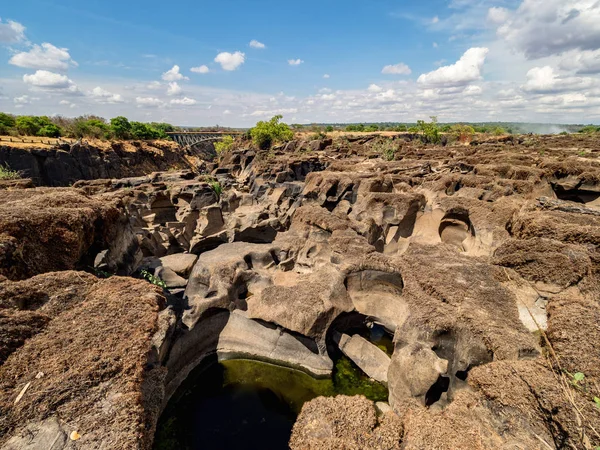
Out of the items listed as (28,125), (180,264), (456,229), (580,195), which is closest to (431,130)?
(580,195)

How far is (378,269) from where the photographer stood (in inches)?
426

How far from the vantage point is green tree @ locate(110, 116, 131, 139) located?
71.0m

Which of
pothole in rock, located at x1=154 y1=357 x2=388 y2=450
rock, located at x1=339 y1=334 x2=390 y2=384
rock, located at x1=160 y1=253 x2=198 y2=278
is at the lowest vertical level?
pothole in rock, located at x1=154 y1=357 x2=388 y2=450

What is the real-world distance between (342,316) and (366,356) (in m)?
1.55

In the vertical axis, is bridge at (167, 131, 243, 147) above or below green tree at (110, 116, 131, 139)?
below

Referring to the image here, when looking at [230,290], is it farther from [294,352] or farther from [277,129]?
[277,129]

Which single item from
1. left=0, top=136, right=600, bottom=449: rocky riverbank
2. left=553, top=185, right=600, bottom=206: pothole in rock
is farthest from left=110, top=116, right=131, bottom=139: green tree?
left=553, top=185, right=600, bottom=206: pothole in rock

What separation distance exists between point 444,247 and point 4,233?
44.1 feet

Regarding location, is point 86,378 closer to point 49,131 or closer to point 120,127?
point 49,131

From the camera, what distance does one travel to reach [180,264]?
15.1 m

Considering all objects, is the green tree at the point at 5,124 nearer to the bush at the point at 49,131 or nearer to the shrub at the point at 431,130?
the bush at the point at 49,131

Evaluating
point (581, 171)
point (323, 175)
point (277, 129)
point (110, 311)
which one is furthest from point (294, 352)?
point (277, 129)

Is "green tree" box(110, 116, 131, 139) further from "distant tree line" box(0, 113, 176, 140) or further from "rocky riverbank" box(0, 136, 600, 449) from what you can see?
"rocky riverbank" box(0, 136, 600, 449)

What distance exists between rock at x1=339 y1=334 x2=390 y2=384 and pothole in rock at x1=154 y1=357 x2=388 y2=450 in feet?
0.84
